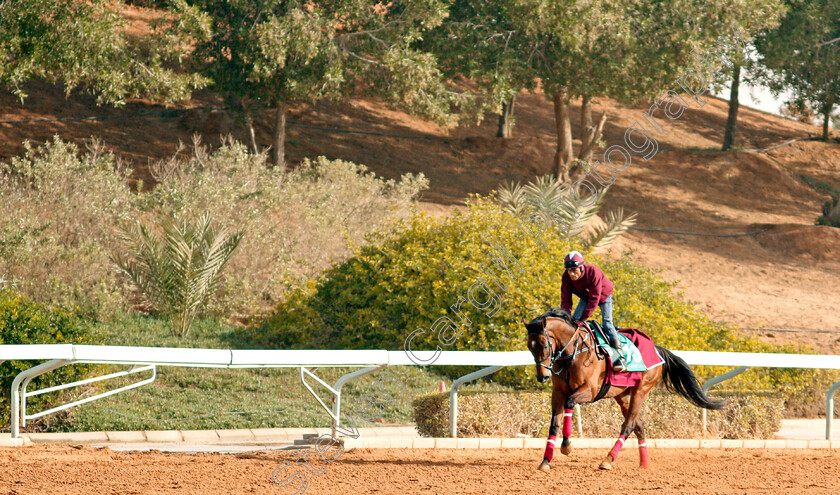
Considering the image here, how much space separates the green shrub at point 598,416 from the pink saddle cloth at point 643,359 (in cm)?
183

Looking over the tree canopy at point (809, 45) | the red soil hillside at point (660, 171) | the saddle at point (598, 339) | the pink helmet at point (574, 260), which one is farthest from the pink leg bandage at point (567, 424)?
the tree canopy at point (809, 45)

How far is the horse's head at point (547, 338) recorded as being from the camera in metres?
7.47

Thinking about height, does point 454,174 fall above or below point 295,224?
above

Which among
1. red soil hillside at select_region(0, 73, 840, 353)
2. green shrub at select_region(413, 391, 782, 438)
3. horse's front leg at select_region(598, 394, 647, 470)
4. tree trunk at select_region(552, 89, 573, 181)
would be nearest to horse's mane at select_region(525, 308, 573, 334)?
horse's front leg at select_region(598, 394, 647, 470)

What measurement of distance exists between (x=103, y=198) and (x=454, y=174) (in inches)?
662

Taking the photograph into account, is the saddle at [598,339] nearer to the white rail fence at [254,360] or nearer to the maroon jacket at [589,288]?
the maroon jacket at [589,288]

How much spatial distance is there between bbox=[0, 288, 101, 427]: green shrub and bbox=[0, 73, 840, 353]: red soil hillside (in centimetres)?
1567

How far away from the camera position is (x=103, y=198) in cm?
1719

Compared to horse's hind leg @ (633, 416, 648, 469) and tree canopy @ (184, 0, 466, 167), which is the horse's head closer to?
horse's hind leg @ (633, 416, 648, 469)

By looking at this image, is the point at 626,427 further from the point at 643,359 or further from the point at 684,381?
the point at 684,381

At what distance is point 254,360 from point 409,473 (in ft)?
6.57

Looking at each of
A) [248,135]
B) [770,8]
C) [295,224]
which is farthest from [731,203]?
[295,224]

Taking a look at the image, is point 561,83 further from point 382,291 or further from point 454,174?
point 382,291

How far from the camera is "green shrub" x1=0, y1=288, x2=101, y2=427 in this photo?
9797mm
